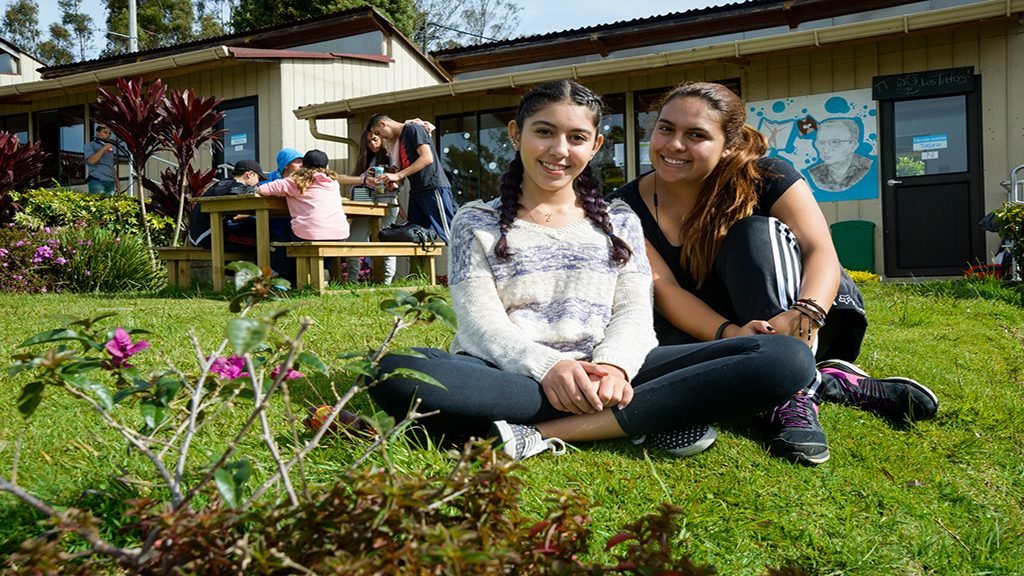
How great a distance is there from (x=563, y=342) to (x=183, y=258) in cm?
592

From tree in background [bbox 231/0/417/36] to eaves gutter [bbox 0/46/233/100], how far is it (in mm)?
8629

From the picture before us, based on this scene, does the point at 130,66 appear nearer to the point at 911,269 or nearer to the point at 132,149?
the point at 132,149

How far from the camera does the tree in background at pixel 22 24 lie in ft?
148

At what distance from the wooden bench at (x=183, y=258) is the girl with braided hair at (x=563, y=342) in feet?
17.4

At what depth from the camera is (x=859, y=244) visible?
9.27 metres

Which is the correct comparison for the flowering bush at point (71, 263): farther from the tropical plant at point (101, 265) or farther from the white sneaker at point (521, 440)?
the white sneaker at point (521, 440)

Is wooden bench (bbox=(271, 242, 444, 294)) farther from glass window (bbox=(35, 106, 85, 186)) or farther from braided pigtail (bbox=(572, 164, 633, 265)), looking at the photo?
glass window (bbox=(35, 106, 85, 186))

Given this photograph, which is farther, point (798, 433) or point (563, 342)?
point (563, 342)

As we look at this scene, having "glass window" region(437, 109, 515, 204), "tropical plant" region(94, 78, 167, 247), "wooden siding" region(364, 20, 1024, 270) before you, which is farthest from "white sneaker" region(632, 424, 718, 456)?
"glass window" region(437, 109, 515, 204)

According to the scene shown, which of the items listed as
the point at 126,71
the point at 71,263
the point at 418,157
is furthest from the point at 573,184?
the point at 126,71

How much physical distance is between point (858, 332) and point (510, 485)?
2.23 m

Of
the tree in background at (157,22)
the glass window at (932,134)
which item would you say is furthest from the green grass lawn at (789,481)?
the tree in background at (157,22)

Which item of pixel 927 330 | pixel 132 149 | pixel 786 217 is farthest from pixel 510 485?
pixel 132 149

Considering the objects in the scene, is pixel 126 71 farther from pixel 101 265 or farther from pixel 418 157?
pixel 418 157
